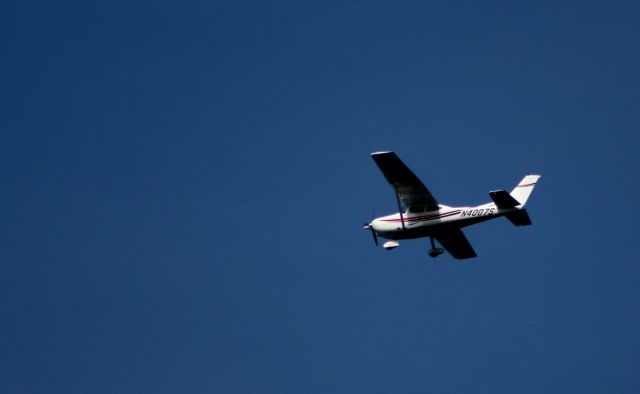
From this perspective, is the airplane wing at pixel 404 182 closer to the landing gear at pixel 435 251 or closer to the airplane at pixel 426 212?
the airplane at pixel 426 212

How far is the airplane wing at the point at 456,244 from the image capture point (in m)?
54.1

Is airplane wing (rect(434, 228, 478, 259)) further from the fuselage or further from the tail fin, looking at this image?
the tail fin

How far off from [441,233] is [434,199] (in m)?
2.15

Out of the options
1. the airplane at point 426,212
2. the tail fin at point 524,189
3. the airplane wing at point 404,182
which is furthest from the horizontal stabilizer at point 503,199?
the airplane wing at point 404,182

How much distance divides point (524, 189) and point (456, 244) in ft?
15.7

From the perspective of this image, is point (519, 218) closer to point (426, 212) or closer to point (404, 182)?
point (426, 212)

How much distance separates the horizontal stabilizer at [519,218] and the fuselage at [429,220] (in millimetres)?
361

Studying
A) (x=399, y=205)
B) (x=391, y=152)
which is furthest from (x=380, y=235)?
(x=391, y=152)

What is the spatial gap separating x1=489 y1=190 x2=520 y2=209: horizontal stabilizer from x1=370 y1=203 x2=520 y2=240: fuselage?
356 mm

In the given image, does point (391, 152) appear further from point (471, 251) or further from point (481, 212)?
point (471, 251)

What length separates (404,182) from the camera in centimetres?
5072

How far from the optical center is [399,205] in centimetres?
5169

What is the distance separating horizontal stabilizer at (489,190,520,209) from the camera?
4903 centimetres

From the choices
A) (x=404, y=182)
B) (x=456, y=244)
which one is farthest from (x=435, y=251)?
(x=404, y=182)
